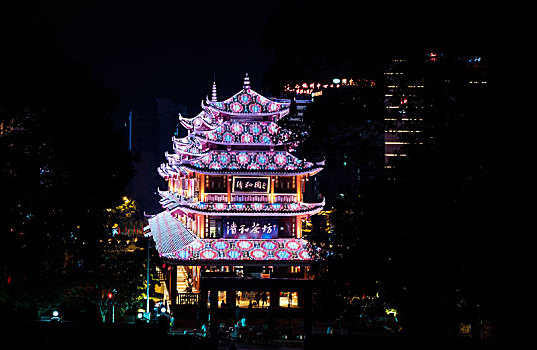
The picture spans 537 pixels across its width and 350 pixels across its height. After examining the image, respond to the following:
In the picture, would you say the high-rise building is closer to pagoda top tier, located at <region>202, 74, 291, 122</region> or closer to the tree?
the tree

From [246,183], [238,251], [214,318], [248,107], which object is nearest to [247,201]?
[246,183]

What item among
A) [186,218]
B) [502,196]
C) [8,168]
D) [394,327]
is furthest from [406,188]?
[186,218]

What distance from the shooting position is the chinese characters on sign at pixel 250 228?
36.0 meters

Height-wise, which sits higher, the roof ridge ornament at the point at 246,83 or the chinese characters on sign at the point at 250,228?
the roof ridge ornament at the point at 246,83

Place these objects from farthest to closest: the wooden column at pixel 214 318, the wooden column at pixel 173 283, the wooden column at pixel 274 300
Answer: the wooden column at pixel 274 300, the wooden column at pixel 173 283, the wooden column at pixel 214 318

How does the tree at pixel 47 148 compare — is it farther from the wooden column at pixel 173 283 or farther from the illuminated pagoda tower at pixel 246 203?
the illuminated pagoda tower at pixel 246 203

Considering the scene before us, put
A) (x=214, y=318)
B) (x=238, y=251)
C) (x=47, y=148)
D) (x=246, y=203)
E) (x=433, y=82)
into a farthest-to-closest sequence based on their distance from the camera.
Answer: (x=246, y=203), (x=238, y=251), (x=214, y=318), (x=47, y=148), (x=433, y=82)

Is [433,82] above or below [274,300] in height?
above

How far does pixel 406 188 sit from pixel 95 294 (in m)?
14.2

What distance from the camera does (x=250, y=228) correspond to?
118ft

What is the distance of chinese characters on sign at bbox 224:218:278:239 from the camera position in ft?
118

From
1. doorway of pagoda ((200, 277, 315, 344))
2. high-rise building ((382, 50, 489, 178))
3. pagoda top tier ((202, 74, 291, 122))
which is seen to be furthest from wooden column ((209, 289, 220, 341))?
pagoda top tier ((202, 74, 291, 122))

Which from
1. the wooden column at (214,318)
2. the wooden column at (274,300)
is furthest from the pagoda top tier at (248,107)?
the wooden column at (214,318)

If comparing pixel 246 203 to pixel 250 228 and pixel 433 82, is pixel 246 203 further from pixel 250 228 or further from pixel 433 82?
pixel 433 82
